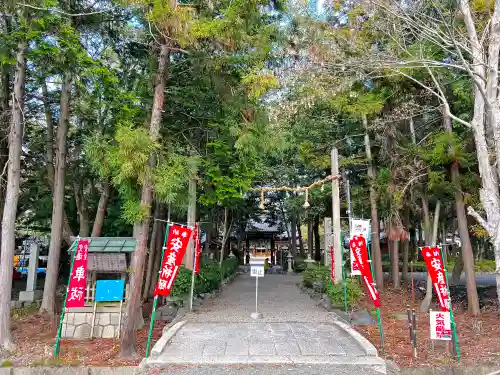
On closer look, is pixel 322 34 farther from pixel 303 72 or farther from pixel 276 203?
pixel 276 203

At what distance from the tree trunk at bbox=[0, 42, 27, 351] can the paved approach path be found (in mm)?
3569

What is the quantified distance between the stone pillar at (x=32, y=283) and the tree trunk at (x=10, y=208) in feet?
17.0

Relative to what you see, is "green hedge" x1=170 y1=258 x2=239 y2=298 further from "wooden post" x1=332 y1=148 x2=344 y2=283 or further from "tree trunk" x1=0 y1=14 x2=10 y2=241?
"tree trunk" x1=0 y1=14 x2=10 y2=241

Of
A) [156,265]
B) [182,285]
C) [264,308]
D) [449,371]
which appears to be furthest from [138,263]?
[449,371]

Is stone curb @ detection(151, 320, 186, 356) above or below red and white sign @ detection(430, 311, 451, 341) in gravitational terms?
below

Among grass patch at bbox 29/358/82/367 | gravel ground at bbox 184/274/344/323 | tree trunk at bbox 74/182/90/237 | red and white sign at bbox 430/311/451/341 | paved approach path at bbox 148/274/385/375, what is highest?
tree trunk at bbox 74/182/90/237

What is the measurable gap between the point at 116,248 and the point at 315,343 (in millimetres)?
4911

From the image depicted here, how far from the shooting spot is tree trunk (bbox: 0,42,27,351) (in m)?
8.10

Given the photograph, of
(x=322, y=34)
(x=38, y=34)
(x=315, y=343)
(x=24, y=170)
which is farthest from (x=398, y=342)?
(x=24, y=170)

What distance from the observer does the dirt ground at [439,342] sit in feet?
23.2

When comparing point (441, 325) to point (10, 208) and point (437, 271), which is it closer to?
point (437, 271)

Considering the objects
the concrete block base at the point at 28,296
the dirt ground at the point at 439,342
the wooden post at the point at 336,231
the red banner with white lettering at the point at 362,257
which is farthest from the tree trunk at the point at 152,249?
the dirt ground at the point at 439,342

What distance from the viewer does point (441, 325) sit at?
7.00 meters

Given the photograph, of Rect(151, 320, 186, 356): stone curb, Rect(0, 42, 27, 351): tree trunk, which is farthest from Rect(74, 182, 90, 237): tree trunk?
Rect(151, 320, 186, 356): stone curb
